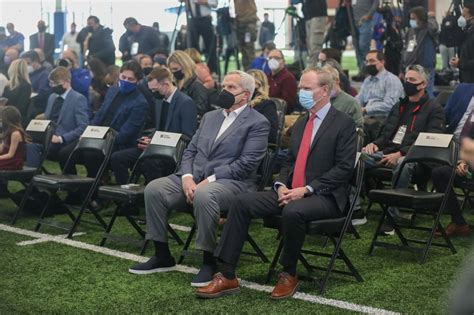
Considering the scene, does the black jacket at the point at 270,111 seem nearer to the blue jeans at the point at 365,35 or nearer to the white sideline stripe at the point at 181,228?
the white sideline stripe at the point at 181,228

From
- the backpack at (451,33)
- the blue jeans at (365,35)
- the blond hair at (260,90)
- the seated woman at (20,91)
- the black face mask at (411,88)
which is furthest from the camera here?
the blue jeans at (365,35)

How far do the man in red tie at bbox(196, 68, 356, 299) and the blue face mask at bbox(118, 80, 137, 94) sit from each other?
10.2 feet

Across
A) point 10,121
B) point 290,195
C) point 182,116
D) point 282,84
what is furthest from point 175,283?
point 282,84

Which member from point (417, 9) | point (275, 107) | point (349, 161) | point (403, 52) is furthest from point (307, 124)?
point (403, 52)

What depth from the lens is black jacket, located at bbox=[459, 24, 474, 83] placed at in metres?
9.31

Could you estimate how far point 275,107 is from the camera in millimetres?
7555

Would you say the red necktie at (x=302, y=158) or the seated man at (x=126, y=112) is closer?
the red necktie at (x=302, y=158)

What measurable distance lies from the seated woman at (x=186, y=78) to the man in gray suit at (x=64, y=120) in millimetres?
1014

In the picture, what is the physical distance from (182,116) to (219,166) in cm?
166

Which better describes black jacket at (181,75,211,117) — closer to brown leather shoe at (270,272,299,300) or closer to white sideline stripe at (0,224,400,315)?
white sideline stripe at (0,224,400,315)

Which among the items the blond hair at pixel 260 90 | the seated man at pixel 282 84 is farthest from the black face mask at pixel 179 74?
the seated man at pixel 282 84

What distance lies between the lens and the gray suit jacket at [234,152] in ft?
19.3

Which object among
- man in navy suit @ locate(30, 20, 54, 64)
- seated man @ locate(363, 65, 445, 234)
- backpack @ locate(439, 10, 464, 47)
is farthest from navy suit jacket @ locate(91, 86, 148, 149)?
man in navy suit @ locate(30, 20, 54, 64)

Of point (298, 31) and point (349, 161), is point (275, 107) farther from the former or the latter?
point (298, 31)
